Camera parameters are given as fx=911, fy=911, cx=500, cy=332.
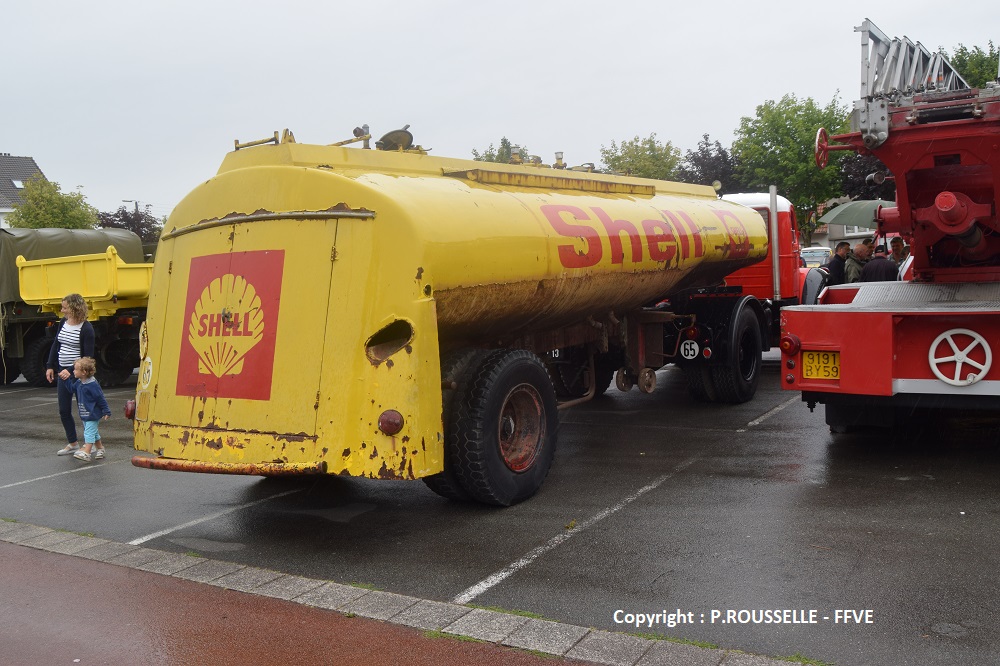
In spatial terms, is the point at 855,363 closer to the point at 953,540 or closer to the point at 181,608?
the point at 953,540

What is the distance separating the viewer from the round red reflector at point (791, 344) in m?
7.02

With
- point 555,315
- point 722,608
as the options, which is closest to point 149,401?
point 555,315

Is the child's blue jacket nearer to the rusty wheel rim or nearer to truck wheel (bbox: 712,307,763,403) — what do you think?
the rusty wheel rim

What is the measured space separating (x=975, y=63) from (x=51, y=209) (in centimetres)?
3598

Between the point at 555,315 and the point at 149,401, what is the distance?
2.97 meters

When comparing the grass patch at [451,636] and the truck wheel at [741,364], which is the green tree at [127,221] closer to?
the truck wheel at [741,364]

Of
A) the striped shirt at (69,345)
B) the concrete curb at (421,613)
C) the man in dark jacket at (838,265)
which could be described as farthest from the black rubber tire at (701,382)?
the striped shirt at (69,345)

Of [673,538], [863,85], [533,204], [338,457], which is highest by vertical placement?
[863,85]

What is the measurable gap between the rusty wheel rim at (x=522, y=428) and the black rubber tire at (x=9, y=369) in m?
13.3

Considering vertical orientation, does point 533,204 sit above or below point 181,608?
above

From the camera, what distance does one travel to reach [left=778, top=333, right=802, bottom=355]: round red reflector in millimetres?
7016

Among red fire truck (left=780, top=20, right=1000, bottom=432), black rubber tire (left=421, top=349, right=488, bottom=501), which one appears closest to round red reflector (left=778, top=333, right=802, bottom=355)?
red fire truck (left=780, top=20, right=1000, bottom=432)

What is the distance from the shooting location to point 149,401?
611 cm

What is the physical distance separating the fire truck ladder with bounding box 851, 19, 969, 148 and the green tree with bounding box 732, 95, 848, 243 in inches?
1015
